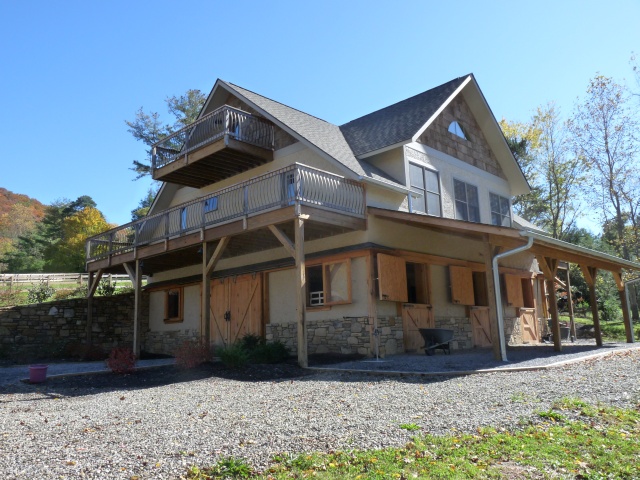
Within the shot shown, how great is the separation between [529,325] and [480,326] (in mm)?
3742

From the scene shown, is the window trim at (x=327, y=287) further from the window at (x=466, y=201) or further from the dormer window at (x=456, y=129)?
the dormer window at (x=456, y=129)

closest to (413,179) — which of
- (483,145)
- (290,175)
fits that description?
(290,175)

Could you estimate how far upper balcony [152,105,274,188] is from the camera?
15.4m

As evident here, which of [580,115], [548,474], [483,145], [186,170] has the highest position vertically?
[580,115]

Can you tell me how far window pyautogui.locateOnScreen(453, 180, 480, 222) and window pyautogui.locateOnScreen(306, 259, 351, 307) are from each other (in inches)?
224

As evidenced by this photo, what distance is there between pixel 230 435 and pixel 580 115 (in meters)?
30.3

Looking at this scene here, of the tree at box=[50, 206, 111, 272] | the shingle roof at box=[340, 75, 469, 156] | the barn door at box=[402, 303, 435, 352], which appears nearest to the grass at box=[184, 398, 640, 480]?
the barn door at box=[402, 303, 435, 352]

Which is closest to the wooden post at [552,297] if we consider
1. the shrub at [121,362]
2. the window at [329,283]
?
the window at [329,283]

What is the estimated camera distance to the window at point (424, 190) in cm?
1572

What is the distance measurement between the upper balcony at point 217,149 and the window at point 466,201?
21.4ft

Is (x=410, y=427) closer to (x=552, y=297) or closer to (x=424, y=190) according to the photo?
(x=552, y=297)

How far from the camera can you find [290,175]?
572 inches

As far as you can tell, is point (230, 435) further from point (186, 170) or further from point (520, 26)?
point (186, 170)

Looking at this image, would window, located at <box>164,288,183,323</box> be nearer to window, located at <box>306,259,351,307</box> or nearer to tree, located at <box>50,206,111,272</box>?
window, located at <box>306,259,351,307</box>
